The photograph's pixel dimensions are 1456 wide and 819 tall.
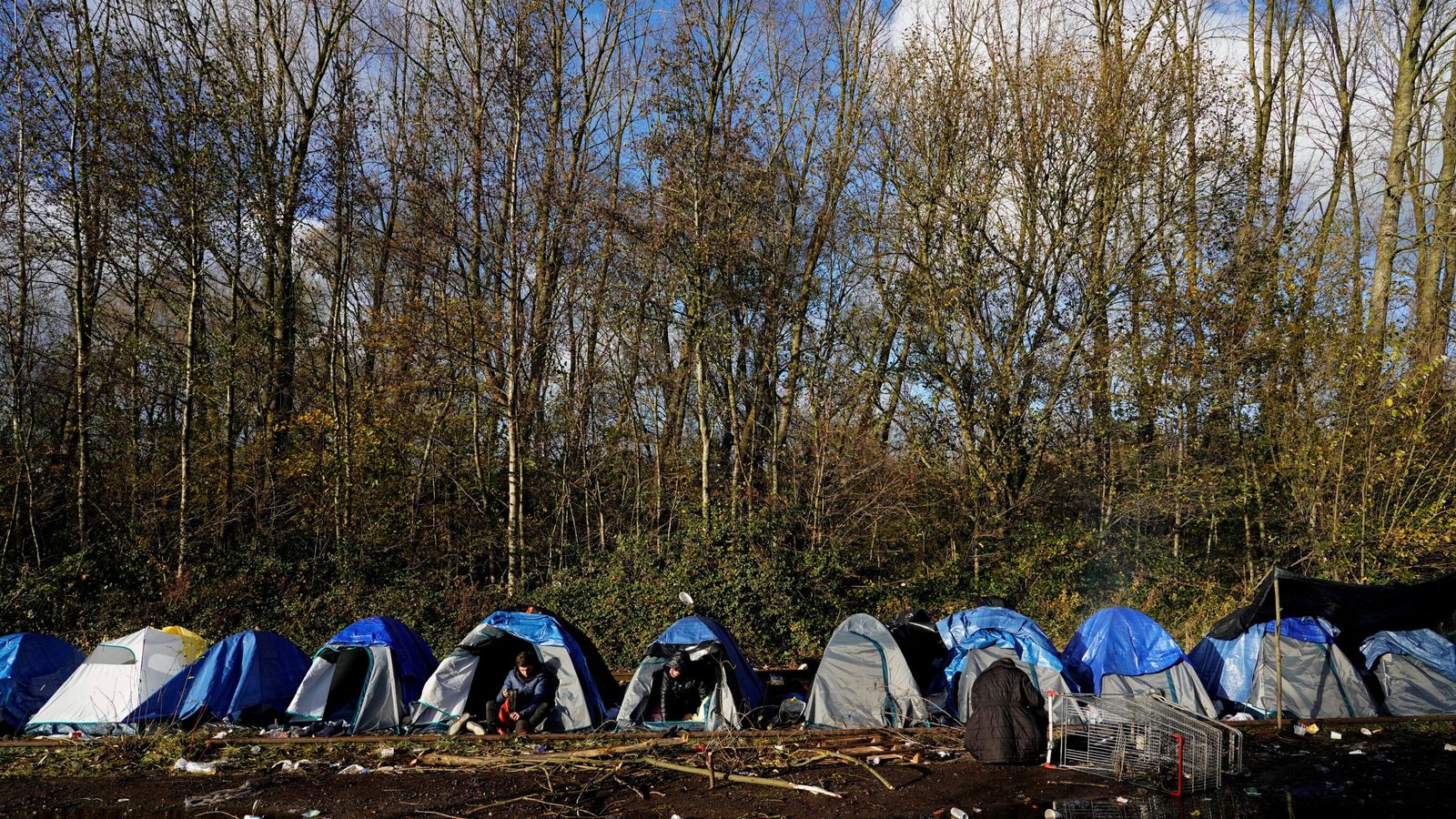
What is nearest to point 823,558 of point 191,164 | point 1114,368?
point 1114,368

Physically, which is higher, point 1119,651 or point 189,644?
point 1119,651

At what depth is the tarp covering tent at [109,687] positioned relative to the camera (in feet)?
32.9

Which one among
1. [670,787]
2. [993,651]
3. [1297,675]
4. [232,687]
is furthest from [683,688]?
[1297,675]

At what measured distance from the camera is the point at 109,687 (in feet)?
33.5

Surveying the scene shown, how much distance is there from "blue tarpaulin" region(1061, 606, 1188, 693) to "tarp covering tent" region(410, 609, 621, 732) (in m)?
5.45

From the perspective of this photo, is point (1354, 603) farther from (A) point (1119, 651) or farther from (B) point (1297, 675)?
(A) point (1119, 651)

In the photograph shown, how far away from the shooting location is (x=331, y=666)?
35.3 feet

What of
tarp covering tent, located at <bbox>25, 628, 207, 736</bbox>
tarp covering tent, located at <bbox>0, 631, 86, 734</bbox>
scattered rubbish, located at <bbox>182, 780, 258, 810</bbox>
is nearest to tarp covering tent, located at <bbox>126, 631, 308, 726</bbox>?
tarp covering tent, located at <bbox>25, 628, 207, 736</bbox>

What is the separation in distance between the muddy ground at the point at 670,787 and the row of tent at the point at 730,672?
2.82 feet

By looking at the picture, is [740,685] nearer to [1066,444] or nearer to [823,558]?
[823,558]

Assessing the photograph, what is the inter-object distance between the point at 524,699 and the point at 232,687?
11.3 ft

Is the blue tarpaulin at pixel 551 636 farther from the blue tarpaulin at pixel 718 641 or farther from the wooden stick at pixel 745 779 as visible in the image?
the wooden stick at pixel 745 779

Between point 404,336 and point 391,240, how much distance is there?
6.29ft

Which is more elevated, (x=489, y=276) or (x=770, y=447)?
(x=489, y=276)
